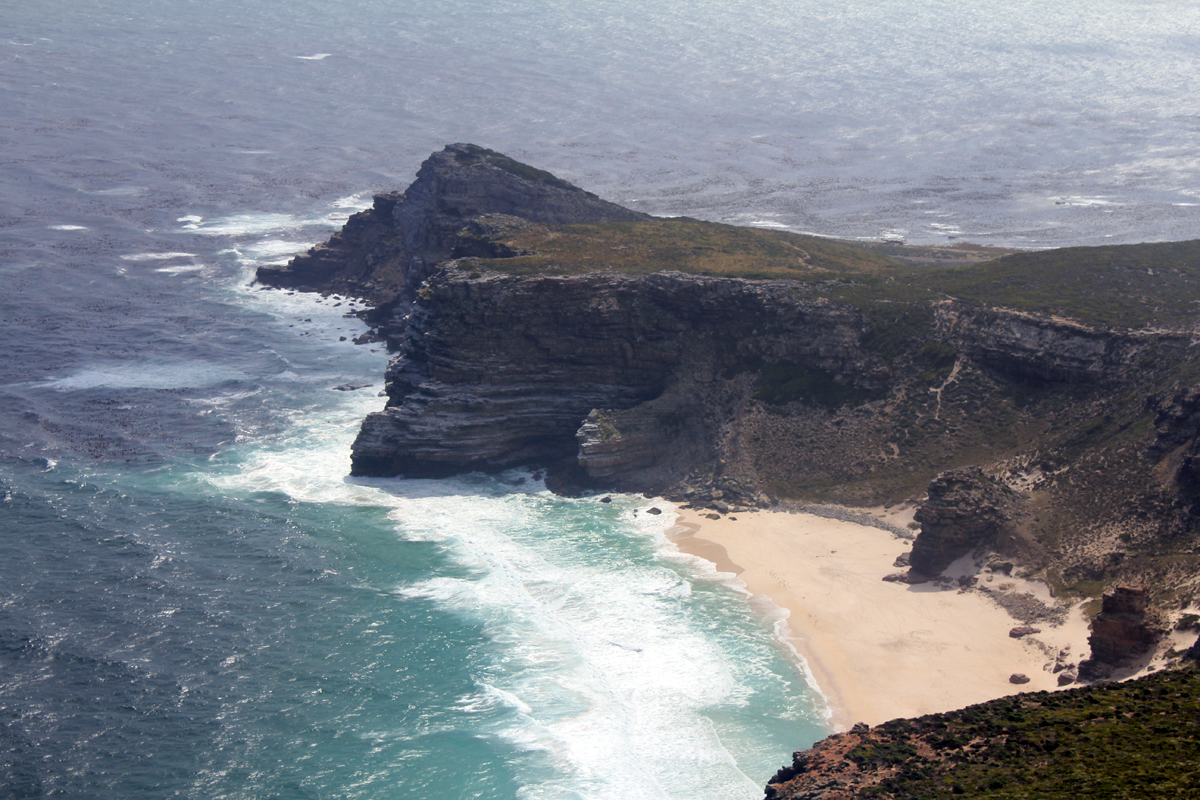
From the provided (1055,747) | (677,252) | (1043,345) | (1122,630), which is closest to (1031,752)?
(1055,747)

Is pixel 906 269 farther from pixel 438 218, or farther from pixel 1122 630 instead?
pixel 1122 630

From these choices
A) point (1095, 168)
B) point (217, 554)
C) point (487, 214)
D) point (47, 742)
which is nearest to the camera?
point (47, 742)

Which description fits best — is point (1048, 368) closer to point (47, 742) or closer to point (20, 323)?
point (47, 742)

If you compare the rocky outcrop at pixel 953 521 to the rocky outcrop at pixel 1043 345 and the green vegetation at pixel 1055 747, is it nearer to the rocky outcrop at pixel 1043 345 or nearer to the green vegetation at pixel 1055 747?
the rocky outcrop at pixel 1043 345

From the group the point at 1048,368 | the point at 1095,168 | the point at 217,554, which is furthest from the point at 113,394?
the point at 1095,168

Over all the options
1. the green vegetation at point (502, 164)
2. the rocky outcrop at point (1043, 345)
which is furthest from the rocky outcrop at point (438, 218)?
the rocky outcrop at point (1043, 345)

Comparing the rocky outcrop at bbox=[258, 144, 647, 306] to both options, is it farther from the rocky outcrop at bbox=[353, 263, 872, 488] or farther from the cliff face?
the cliff face

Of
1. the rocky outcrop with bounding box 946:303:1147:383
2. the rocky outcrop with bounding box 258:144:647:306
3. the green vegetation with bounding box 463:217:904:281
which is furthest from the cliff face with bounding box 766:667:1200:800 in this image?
the rocky outcrop with bounding box 258:144:647:306
